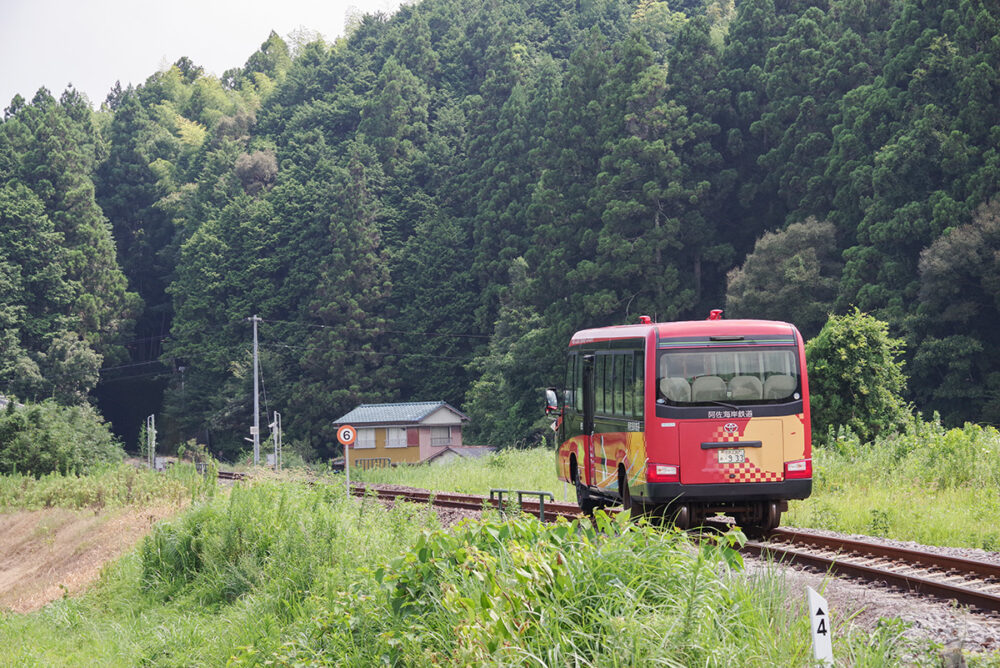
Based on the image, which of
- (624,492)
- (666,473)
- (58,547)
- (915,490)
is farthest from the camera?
(58,547)

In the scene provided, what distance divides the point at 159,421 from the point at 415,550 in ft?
262

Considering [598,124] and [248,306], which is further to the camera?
[248,306]

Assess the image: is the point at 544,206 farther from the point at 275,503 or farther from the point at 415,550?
the point at 415,550

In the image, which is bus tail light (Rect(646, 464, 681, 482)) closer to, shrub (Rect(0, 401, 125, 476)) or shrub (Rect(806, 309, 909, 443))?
shrub (Rect(806, 309, 909, 443))

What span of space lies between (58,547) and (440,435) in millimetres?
41237

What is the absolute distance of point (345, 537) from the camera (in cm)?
1254

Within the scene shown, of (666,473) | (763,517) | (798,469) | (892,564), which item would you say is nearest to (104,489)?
(666,473)

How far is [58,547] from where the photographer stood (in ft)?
76.7

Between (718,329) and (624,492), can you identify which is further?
(624,492)

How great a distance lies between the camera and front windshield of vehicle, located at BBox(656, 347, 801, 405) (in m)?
13.1

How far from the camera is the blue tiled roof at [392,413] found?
62.8 m

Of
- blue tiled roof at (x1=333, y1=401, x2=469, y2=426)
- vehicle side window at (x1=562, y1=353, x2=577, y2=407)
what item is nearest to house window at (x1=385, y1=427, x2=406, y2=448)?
blue tiled roof at (x1=333, y1=401, x2=469, y2=426)

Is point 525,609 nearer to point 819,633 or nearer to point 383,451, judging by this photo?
point 819,633

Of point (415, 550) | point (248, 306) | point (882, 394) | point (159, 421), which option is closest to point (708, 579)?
point (415, 550)
